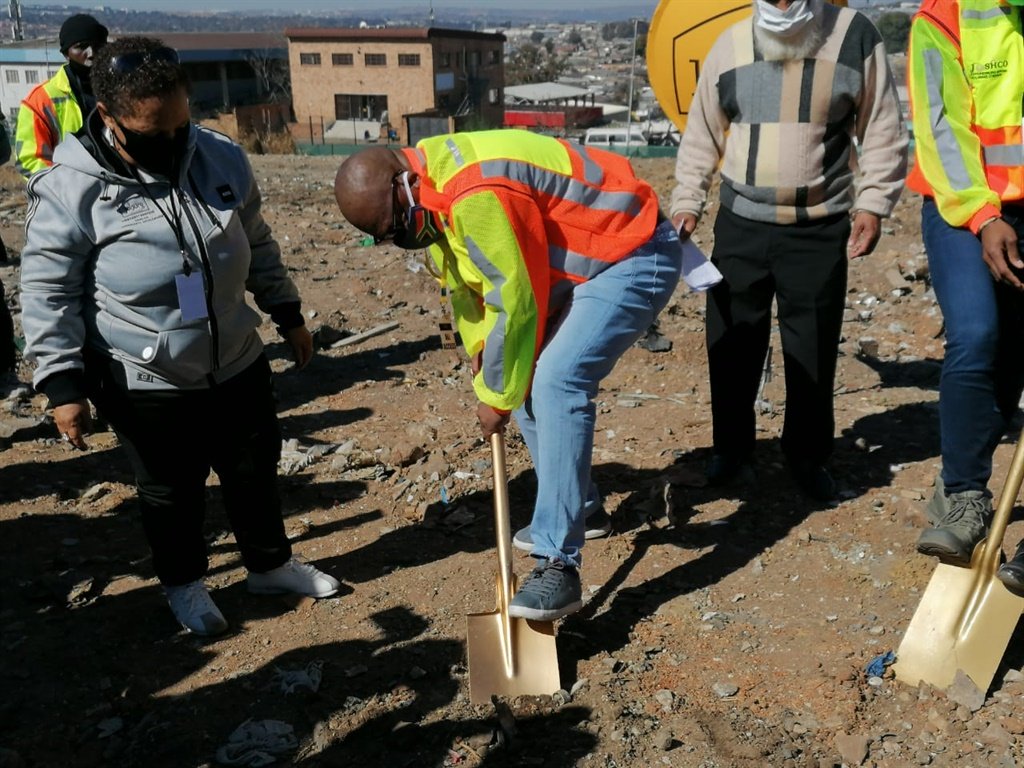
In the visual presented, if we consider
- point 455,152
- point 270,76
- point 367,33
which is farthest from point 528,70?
point 455,152

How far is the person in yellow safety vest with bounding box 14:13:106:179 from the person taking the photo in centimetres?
527

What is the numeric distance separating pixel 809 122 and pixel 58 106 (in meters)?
3.70

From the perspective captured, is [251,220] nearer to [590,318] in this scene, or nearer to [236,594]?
[590,318]

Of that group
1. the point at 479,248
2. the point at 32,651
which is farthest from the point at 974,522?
the point at 32,651

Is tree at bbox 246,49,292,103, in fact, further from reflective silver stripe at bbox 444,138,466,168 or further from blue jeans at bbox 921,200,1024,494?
blue jeans at bbox 921,200,1024,494

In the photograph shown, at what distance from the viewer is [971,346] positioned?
3.31 meters

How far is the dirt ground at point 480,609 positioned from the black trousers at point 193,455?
0.31 m

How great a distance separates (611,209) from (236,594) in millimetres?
2021

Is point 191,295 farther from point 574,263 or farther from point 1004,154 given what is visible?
point 1004,154

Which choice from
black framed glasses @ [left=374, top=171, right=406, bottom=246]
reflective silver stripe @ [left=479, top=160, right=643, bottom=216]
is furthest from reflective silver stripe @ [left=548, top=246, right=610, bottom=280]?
black framed glasses @ [left=374, top=171, right=406, bottom=246]

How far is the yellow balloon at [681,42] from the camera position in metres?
4.90

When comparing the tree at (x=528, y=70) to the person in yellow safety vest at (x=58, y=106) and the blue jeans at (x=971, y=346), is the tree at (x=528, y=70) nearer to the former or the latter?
the person in yellow safety vest at (x=58, y=106)

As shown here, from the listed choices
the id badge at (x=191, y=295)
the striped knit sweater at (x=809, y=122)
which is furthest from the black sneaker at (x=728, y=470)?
the id badge at (x=191, y=295)

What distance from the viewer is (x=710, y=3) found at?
493 cm
